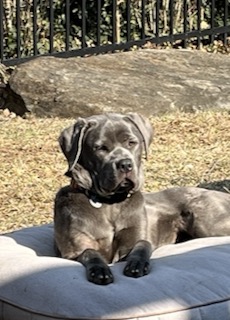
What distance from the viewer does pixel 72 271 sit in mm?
4895

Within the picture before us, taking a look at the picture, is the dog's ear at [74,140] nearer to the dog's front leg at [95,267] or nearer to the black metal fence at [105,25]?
the dog's front leg at [95,267]

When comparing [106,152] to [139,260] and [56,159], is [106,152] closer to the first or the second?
[139,260]

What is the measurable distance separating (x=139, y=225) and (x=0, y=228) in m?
1.83

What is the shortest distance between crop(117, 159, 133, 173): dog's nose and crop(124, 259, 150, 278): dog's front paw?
0.46m

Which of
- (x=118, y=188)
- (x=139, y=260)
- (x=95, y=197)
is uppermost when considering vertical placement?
(x=118, y=188)

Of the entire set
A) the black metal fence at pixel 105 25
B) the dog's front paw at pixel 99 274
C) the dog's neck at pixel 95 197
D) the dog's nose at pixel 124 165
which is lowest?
the black metal fence at pixel 105 25

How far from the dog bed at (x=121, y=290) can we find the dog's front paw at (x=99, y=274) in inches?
1.5

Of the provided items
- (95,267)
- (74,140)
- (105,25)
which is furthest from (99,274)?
(105,25)

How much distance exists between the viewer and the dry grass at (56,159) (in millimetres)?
7500

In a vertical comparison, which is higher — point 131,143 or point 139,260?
point 131,143

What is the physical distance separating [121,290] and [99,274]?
0.70ft

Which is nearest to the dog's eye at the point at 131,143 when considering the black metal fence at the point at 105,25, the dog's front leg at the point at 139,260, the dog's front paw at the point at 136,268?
the dog's front leg at the point at 139,260

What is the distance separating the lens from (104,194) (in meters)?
5.30

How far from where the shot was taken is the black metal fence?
39.0ft
